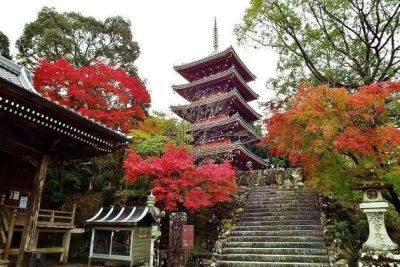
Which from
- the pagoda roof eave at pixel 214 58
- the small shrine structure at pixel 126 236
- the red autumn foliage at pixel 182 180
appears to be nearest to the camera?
the small shrine structure at pixel 126 236

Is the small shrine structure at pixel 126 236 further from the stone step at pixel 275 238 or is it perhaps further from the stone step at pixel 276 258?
the stone step at pixel 275 238

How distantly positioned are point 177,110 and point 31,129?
15713 millimetres

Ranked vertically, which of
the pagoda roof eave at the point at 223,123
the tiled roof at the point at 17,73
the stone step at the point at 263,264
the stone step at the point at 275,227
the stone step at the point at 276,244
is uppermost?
the pagoda roof eave at the point at 223,123

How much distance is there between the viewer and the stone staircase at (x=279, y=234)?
908cm

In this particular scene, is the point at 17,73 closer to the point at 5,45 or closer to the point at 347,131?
the point at 347,131

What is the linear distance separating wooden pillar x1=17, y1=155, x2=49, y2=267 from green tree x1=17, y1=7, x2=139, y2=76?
15.5 meters

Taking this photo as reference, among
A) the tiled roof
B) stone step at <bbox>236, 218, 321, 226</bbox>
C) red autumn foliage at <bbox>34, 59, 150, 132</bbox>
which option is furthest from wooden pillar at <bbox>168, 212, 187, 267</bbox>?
red autumn foliage at <bbox>34, 59, 150, 132</bbox>

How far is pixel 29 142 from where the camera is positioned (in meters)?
6.73

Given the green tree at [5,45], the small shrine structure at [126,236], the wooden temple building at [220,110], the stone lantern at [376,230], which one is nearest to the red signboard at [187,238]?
the small shrine structure at [126,236]

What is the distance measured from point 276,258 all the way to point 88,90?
485 inches

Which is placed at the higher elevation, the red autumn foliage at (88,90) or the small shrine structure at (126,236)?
the red autumn foliage at (88,90)

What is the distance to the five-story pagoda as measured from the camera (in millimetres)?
19672

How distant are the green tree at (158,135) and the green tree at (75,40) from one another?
806cm

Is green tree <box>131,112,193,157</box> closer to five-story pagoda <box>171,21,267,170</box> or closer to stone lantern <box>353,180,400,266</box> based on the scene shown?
five-story pagoda <box>171,21,267,170</box>
